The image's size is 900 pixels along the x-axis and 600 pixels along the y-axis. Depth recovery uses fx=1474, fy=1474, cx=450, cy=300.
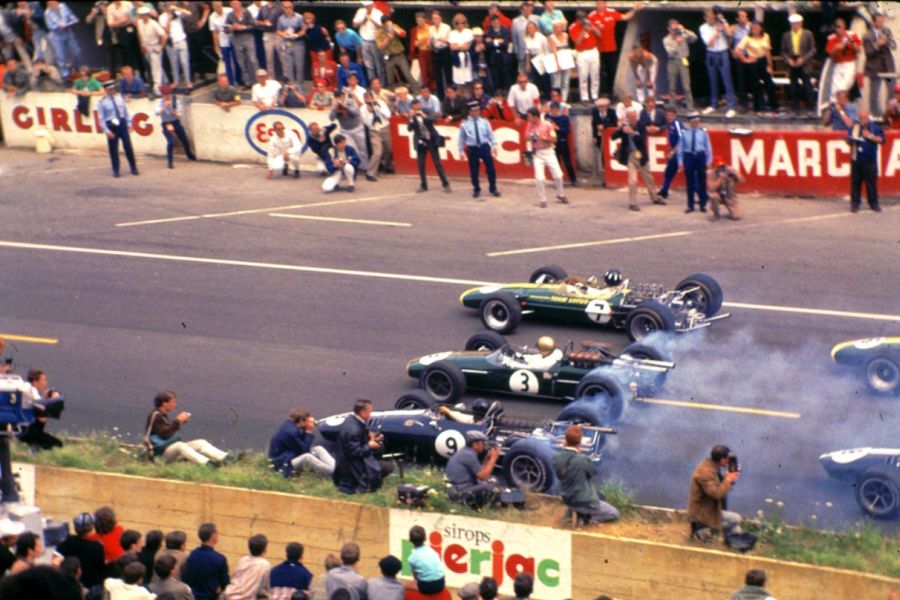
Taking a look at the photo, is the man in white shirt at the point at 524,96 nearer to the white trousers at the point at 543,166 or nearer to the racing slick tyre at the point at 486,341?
the white trousers at the point at 543,166

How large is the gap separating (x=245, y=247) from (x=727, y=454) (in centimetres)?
1290

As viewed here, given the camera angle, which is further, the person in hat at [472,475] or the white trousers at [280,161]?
the white trousers at [280,161]

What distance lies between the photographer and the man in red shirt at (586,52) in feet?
95.7

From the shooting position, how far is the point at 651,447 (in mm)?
16797

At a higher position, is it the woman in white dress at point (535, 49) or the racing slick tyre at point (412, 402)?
the woman in white dress at point (535, 49)

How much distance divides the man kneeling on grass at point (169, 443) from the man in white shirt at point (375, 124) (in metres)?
13.0

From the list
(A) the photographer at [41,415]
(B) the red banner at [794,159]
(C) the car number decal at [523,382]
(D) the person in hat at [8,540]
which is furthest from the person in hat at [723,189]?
(D) the person in hat at [8,540]

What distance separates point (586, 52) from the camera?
2923cm

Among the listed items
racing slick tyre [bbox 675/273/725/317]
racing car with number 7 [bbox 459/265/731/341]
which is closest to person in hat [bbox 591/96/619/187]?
racing car with number 7 [bbox 459/265/731/341]

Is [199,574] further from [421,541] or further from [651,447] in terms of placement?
[651,447]

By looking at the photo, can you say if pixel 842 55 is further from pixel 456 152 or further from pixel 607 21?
pixel 456 152

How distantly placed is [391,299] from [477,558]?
27.7 feet

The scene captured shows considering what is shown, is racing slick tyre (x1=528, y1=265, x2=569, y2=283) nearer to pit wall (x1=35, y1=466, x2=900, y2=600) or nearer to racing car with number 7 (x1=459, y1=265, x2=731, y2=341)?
racing car with number 7 (x1=459, y1=265, x2=731, y2=341)

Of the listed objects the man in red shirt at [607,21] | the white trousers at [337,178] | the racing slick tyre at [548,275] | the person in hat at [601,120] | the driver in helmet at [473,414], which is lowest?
the driver in helmet at [473,414]
